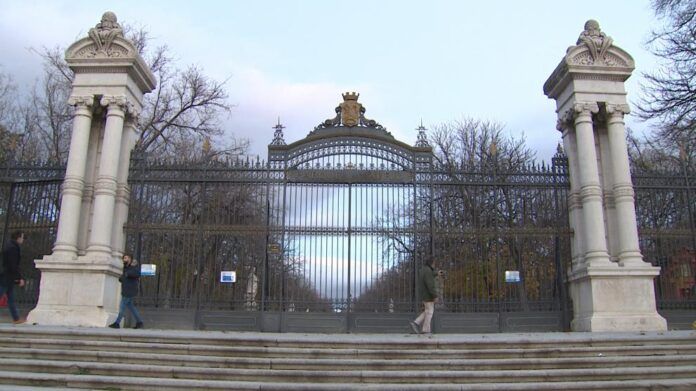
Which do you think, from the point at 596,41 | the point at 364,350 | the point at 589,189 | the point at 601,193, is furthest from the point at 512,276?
the point at 596,41

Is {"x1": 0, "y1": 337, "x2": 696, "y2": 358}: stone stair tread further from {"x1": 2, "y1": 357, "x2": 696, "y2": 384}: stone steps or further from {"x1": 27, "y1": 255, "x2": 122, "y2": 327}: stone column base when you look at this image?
{"x1": 27, "y1": 255, "x2": 122, "y2": 327}: stone column base

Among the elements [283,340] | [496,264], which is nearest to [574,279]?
[496,264]

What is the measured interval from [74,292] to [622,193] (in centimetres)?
1219

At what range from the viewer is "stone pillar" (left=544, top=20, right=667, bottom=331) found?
1276 centimetres

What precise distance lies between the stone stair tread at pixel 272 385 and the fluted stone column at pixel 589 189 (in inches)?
201

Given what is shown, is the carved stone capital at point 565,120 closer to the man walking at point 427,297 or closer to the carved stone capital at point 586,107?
the carved stone capital at point 586,107

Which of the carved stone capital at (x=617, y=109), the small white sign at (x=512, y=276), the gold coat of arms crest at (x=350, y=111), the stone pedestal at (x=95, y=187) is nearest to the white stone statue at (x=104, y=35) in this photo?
the stone pedestal at (x=95, y=187)

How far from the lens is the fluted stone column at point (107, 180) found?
13.1m

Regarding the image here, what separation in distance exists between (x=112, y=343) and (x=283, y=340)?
9.01ft

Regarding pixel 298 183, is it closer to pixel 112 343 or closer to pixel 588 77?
pixel 112 343

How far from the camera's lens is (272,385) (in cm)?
800

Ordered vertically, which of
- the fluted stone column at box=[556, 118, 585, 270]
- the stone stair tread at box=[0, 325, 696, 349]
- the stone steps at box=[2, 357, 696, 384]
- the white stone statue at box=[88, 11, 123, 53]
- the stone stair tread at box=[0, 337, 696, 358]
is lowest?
the stone steps at box=[2, 357, 696, 384]

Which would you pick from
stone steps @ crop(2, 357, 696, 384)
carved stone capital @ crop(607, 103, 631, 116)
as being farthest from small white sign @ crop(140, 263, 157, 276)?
carved stone capital @ crop(607, 103, 631, 116)

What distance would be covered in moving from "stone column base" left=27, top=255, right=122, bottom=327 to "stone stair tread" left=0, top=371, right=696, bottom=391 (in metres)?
4.21
